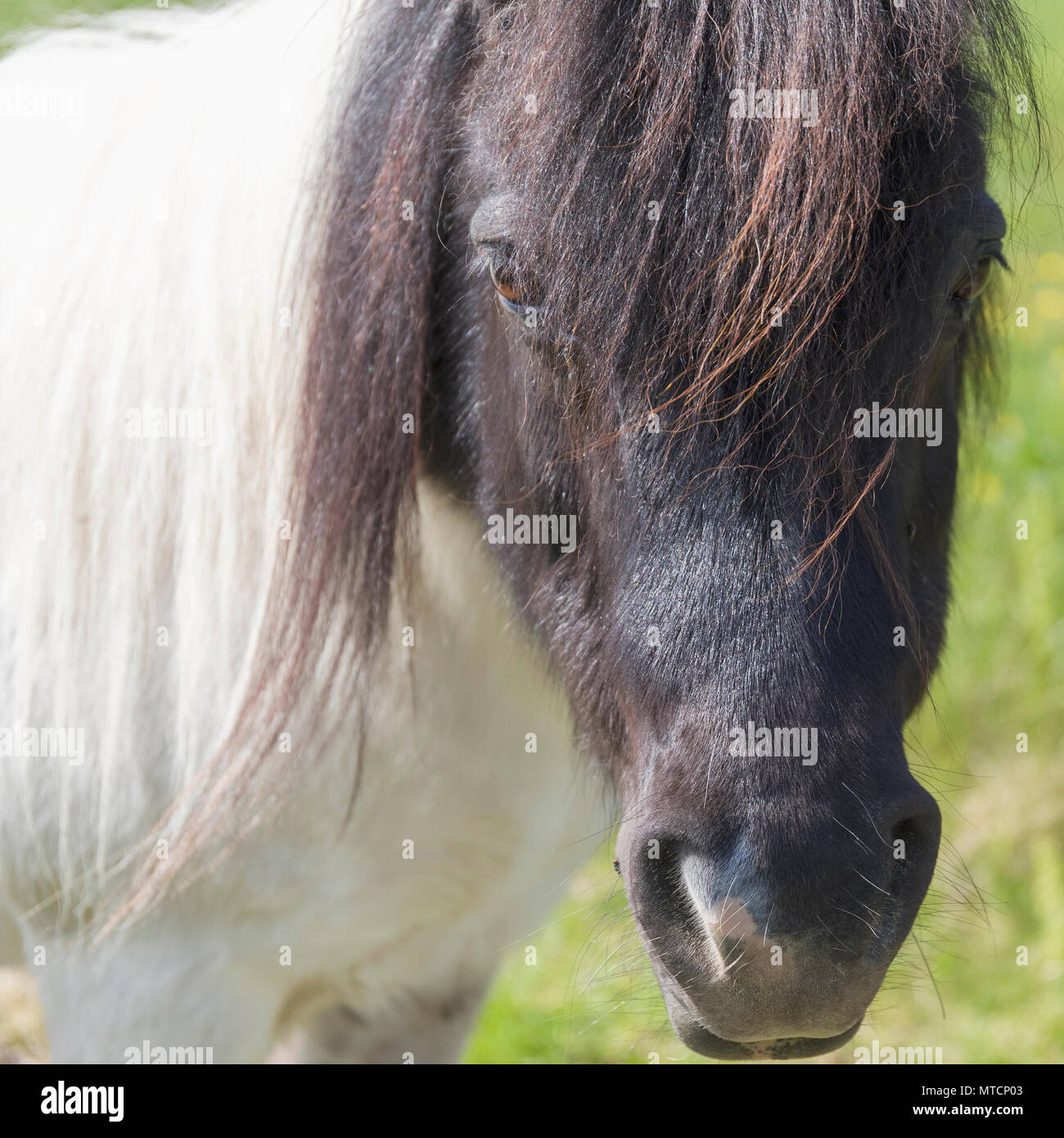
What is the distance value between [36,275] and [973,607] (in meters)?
3.13

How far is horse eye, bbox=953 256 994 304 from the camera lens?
4.29ft

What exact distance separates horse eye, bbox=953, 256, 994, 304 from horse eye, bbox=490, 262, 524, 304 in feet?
1.63

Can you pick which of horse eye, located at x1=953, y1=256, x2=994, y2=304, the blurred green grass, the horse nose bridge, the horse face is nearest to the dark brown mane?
the horse face

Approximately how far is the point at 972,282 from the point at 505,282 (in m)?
0.55

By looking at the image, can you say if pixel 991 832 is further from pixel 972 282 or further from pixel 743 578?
pixel 743 578

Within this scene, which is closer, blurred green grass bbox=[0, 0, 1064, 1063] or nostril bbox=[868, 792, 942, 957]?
nostril bbox=[868, 792, 942, 957]

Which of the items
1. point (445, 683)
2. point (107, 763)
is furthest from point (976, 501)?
point (107, 763)

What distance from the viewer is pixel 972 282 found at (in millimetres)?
1332

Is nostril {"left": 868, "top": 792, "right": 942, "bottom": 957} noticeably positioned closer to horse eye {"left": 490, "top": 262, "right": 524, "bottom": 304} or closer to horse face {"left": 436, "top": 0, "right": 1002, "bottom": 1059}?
horse face {"left": 436, "top": 0, "right": 1002, "bottom": 1059}

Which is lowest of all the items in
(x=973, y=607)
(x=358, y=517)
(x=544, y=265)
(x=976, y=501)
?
(x=973, y=607)

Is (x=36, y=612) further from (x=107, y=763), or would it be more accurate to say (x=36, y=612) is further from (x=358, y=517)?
(x=358, y=517)

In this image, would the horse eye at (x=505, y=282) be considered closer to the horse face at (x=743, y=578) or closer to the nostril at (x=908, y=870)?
the horse face at (x=743, y=578)

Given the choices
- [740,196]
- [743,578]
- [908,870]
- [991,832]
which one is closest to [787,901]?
[908,870]

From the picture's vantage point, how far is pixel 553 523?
4.65 feet
